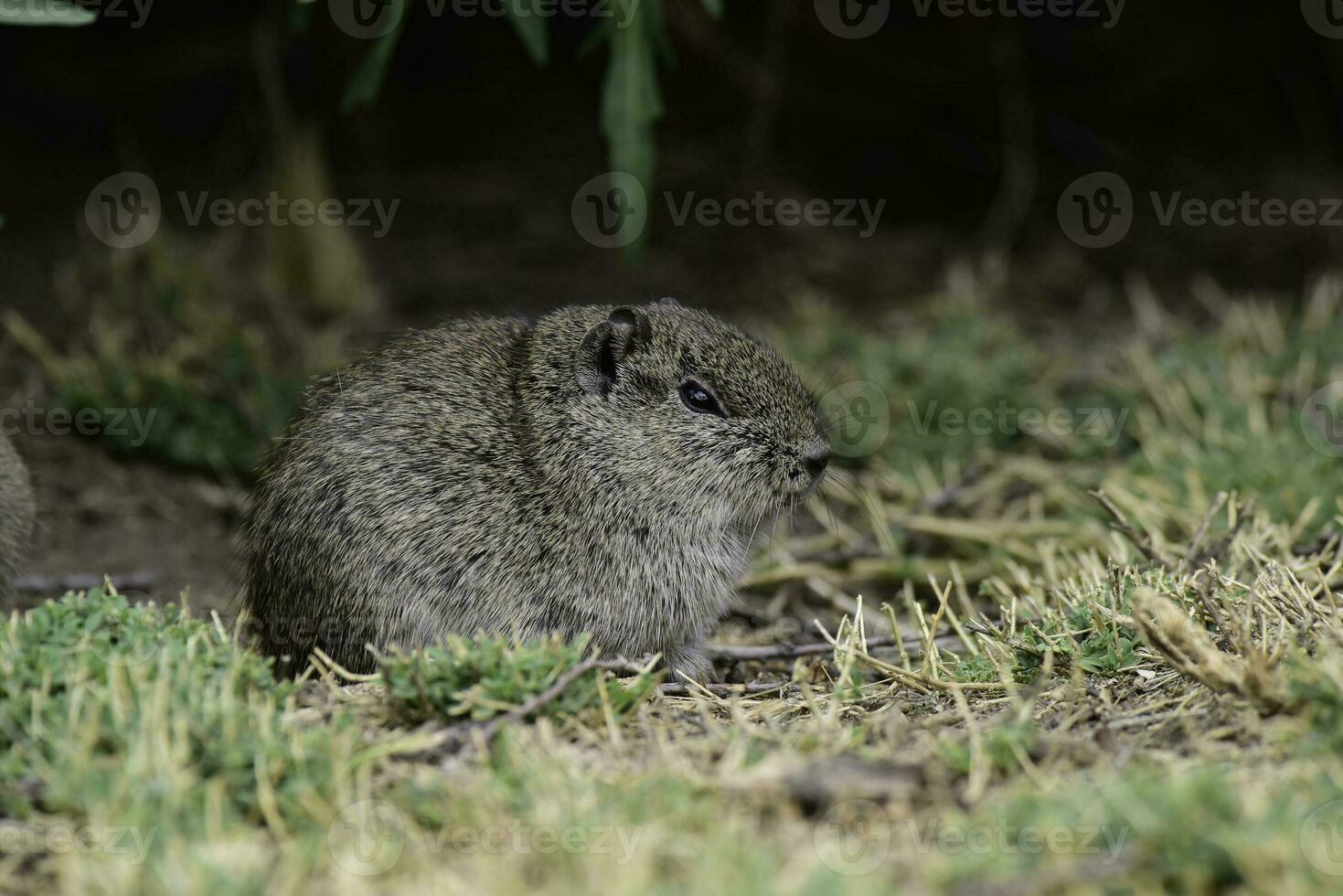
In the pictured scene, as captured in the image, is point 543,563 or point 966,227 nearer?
point 543,563

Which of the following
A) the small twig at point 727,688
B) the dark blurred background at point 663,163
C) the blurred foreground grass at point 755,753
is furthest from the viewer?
the dark blurred background at point 663,163

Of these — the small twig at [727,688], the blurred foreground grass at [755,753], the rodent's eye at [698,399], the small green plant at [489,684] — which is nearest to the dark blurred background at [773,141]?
the rodent's eye at [698,399]

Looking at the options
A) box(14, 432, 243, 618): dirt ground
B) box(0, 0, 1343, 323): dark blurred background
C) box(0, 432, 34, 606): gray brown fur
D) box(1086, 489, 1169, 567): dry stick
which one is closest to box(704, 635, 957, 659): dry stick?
box(1086, 489, 1169, 567): dry stick

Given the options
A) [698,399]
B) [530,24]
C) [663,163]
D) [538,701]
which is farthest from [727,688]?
[663,163]

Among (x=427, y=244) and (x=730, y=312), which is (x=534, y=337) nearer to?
(x=730, y=312)

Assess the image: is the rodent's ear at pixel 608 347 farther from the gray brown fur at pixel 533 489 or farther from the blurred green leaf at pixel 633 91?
the blurred green leaf at pixel 633 91

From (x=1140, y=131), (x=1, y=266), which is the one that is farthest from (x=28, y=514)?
(x=1140, y=131)

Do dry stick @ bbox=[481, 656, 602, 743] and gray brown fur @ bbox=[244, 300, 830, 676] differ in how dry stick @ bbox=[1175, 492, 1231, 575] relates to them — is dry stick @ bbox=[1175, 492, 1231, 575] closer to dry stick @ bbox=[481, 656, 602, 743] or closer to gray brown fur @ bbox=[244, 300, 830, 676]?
gray brown fur @ bbox=[244, 300, 830, 676]

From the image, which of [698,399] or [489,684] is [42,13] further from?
[489,684]
